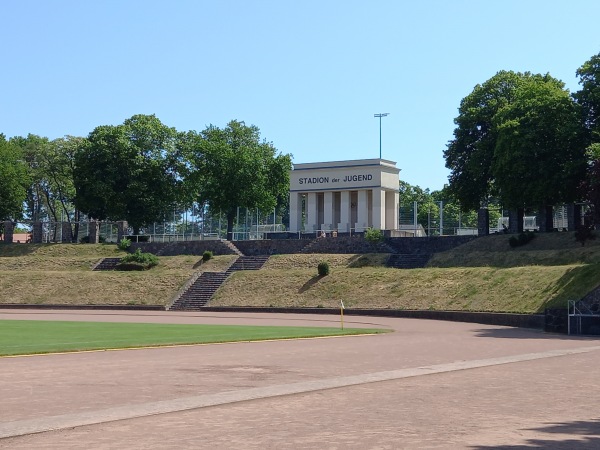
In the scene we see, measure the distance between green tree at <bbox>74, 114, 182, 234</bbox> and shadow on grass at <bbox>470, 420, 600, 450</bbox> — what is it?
82638 millimetres

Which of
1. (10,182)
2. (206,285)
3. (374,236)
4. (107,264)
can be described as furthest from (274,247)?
(10,182)

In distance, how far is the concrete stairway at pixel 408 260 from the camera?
67.1 meters

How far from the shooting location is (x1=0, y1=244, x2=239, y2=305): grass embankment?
6588 centimetres

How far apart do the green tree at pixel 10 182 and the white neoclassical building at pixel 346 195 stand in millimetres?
33037

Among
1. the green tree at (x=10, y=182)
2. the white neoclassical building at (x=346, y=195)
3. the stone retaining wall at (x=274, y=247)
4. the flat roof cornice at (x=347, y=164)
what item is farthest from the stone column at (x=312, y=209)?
the green tree at (x=10, y=182)

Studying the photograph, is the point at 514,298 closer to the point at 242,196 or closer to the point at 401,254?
the point at 401,254

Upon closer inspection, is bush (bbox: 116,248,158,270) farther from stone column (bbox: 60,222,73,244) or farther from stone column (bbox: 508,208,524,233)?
stone column (bbox: 508,208,524,233)

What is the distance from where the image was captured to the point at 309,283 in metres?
64.1

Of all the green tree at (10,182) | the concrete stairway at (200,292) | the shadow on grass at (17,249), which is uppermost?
the green tree at (10,182)

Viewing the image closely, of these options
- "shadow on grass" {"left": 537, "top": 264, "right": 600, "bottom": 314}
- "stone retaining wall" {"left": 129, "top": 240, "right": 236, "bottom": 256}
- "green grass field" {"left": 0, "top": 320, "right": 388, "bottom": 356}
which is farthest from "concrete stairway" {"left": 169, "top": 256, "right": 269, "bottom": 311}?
"shadow on grass" {"left": 537, "top": 264, "right": 600, "bottom": 314}

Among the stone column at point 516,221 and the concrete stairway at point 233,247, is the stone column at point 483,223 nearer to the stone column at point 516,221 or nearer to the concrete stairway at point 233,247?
the stone column at point 516,221

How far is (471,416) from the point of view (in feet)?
45.2

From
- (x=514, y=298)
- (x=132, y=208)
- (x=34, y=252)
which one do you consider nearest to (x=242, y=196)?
(x=132, y=208)

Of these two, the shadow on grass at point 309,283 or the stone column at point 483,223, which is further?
the stone column at point 483,223
